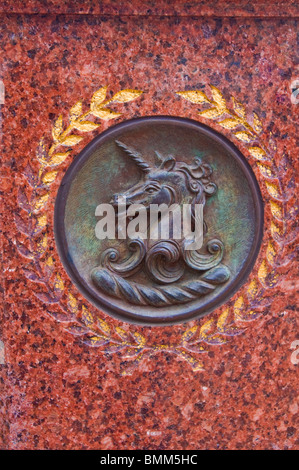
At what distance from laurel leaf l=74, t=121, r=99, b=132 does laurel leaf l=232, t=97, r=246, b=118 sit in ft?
2.06

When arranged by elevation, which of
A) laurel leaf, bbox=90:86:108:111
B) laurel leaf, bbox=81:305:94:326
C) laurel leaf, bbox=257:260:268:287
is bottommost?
laurel leaf, bbox=81:305:94:326

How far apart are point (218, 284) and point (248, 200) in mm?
414

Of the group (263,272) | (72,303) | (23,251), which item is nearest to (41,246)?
(23,251)

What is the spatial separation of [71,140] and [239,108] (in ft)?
2.53

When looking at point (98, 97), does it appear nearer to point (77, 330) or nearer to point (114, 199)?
point (114, 199)

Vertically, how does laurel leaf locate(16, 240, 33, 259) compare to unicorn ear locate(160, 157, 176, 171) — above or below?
below

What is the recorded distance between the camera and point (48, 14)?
92.0 inches

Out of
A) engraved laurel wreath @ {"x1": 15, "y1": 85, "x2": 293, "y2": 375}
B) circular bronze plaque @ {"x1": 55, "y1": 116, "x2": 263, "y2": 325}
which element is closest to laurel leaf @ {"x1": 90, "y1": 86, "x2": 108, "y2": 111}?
engraved laurel wreath @ {"x1": 15, "y1": 85, "x2": 293, "y2": 375}

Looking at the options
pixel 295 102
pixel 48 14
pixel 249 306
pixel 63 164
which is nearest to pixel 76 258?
pixel 63 164

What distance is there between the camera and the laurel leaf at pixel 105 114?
2385 millimetres

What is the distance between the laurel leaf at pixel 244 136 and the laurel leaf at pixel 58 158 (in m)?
0.77

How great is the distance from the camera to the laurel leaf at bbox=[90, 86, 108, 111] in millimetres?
2381

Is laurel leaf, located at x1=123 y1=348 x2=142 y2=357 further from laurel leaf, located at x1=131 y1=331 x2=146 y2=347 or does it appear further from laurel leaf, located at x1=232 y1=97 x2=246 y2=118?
laurel leaf, located at x1=232 y1=97 x2=246 y2=118

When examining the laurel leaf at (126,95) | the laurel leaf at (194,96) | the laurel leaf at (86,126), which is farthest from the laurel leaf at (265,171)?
the laurel leaf at (86,126)
